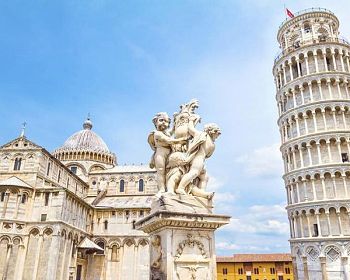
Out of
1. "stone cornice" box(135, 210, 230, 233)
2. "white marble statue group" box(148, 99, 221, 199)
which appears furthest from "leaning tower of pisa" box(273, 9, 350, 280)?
"stone cornice" box(135, 210, 230, 233)

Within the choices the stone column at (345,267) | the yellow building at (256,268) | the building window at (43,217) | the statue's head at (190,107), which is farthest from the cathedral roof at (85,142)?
the statue's head at (190,107)

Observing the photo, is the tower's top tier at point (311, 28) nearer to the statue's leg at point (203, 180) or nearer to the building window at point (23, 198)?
the building window at point (23, 198)

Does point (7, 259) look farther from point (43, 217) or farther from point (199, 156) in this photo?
point (199, 156)

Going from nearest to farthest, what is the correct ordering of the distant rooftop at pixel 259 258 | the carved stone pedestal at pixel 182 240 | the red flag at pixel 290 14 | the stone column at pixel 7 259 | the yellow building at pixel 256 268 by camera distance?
1. the carved stone pedestal at pixel 182 240
2. the stone column at pixel 7 259
3. the red flag at pixel 290 14
4. the yellow building at pixel 256 268
5. the distant rooftop at pixel 259 258

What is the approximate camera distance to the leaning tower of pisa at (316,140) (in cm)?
3559

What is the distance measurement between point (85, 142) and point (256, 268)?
4432cm

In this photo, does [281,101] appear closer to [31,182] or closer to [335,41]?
[335,41]

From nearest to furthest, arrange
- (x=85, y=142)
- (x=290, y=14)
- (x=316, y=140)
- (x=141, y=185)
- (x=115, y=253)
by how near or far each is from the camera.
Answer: (x=316, y=140) < (x=290, y=14) < (x=115, y=253) < (x=141, y=185) < (x=85, y=142)

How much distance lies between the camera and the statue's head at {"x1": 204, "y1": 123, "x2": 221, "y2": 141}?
6633 mm

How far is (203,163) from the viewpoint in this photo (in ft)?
21.1

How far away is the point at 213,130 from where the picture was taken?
6625mm

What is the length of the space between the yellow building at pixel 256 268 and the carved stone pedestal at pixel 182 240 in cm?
6860

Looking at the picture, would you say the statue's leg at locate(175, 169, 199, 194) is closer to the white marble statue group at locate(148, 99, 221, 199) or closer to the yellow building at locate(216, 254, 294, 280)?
the white marble statue group at locate(148, 99, 221, 199)

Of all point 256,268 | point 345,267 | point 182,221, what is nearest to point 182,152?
point 182,221
